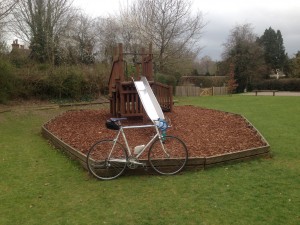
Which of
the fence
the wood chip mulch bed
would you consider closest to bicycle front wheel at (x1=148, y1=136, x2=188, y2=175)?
the wood chip mulch bed

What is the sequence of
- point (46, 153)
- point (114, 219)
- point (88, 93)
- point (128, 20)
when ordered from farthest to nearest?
point (128, 20)
point (88, 93)
point (46, 153)
point (114, 219)

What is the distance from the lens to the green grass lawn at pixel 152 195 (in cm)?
445

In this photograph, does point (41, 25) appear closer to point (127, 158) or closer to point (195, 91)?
point (195, 91)

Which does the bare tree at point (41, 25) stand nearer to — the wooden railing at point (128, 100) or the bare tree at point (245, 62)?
the wooden railing at point (128, 100)

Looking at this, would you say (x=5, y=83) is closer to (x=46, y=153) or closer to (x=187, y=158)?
(x=46, y=153)

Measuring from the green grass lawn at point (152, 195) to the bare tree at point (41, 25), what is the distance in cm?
2221

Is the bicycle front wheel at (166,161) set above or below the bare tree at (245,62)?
below

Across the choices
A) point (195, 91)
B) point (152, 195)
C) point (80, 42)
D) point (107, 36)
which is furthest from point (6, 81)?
point (195, 91)

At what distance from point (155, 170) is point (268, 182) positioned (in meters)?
1.89

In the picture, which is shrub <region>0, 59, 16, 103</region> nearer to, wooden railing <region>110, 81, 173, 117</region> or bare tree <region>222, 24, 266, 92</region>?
wooden railing <region>110, 81, 173, 117</region>

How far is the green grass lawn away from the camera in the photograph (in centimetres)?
445

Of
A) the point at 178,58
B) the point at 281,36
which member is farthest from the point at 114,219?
the point at 281,36

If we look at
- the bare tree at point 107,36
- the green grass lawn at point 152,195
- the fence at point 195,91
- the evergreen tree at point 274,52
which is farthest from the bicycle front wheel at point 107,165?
the evergreen tree at point 274,52

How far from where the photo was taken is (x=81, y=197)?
17.2 ft
